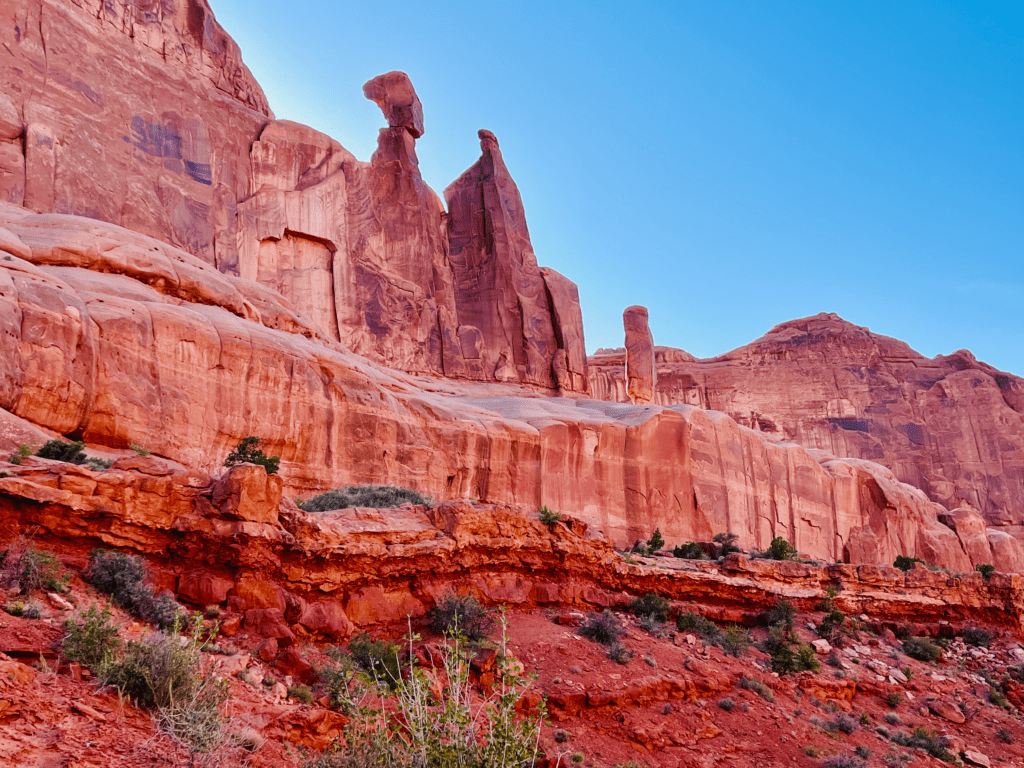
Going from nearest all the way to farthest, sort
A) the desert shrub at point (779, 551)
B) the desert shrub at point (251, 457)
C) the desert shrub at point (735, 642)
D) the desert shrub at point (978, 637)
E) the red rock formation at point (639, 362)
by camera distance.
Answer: the desert shrub at point (735, 642) < the desert shrub at point (251, 457) < the desert shrub at point (978, 637) < the desert shrub at point (779, 551) < the red rock formation at point (639, 362)

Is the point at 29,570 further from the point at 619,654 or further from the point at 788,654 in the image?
the point at 788,654

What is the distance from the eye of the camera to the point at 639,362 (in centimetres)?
6384

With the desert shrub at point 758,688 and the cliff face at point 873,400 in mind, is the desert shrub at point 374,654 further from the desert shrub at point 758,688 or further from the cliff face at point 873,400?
the cliff face at point 873,400

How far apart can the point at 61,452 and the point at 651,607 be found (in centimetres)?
1176

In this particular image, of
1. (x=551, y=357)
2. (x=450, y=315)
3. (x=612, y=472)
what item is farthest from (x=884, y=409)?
(x=612, y=472)

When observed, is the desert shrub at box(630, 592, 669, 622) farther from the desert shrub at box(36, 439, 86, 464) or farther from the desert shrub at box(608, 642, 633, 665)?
the desert shrub at box(36, 439, 86, 464)

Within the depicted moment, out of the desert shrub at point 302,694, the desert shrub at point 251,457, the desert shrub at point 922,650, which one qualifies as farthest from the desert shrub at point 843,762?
the desert shrub at point 251,457

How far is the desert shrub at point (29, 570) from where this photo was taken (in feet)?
27.6

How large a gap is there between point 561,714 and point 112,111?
40.9 meters

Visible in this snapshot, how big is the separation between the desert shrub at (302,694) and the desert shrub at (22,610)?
283cm

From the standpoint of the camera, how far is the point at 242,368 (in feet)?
84.3

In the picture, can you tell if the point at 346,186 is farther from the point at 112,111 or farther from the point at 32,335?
the point at 32,335

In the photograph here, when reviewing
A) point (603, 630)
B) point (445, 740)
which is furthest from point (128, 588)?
point (603, 630)

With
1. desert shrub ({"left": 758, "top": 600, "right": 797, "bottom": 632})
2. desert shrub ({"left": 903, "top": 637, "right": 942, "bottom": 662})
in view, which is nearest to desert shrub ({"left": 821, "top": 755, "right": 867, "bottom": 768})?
desert shrub ({"left": 758, "top": 600, "right": 797, "bottom": 632})
